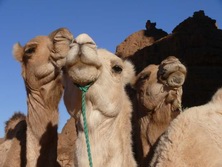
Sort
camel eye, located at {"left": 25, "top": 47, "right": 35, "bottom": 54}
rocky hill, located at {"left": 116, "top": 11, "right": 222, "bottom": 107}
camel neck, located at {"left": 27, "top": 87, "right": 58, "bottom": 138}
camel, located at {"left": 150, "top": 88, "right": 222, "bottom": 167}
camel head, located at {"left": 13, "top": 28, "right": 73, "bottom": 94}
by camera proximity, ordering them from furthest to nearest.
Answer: rocky hill, located at {"left": 116, "top": 11, "right": 222, "bottom": 107}, camel eye, located at {"left": 25, "top": 47, "right": 35, "bottom": 54}, camel neck, located at {"left": 27, "top": 87, "right": 58, "bottom": 138}, camel head, located at {"left": 13, "top": 28, "right": 73, "bottom": 94}, camel, located at {"left": 150, "top": 88, "right": 222, "bottom": 167}

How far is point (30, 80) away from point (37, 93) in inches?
7.3

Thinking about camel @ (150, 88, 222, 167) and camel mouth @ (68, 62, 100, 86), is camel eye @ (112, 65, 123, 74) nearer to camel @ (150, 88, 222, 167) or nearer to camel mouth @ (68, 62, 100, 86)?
camel mouth @ (68, 62, 100, 86)

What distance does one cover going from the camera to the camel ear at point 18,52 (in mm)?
5422

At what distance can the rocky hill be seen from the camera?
20.9 m

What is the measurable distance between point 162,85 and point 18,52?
6.17ft

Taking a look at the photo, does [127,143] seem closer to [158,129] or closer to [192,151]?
[192,151]

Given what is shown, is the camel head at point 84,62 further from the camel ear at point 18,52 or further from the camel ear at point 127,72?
the camel ear at point 18,52

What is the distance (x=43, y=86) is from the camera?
Result: 530cm

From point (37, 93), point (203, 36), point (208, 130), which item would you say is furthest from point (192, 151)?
point (203, 36)

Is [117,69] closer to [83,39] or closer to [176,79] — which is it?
[83,39]

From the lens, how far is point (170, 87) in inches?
208

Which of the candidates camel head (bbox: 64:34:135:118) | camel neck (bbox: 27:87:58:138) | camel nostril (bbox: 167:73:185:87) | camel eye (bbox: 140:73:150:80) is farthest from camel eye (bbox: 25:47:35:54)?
camel head (bbox: 64:34:135:118)

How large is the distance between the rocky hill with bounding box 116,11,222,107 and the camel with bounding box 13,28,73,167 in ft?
46.5

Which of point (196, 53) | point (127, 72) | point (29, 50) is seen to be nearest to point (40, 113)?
point (29, 50)
